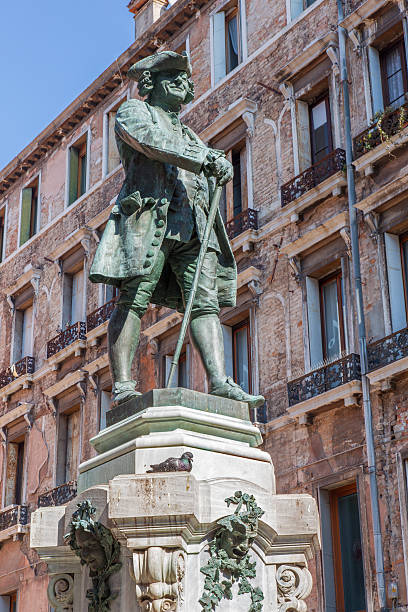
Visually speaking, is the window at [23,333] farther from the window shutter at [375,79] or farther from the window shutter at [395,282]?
the window shutter at [395,282]

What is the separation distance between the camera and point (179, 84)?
18.3 feet

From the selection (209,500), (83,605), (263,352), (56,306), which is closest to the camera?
(209,500)

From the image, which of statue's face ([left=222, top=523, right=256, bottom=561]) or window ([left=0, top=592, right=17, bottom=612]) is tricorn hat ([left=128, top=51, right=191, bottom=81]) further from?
window ([left=0, top=592, right=17, bottom=612])

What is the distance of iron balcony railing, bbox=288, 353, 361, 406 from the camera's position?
14.3 m

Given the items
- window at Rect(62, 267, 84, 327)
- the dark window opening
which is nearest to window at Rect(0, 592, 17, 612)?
window at Rect(62, 267, 84, 327)

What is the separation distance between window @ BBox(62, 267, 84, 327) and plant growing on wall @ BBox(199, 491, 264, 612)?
18.3 m

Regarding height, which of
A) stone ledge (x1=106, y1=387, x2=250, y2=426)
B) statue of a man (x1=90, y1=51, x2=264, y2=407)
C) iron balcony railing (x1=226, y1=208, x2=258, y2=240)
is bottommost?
stone ledge (x1=106, y1=387, x2=250, y2=426)

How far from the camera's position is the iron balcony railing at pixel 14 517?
2173 centimetres

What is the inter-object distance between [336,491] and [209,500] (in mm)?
10748

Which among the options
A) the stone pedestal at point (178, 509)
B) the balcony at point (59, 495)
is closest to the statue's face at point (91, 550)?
the stone pedestal at point (178, 509)

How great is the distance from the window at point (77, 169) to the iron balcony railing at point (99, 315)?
391cm

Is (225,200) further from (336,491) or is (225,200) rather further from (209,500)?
(209,500)

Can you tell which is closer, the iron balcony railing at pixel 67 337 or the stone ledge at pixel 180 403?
the stone ledge at pixel 180 403

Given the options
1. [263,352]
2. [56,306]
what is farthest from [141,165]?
[56,306]
